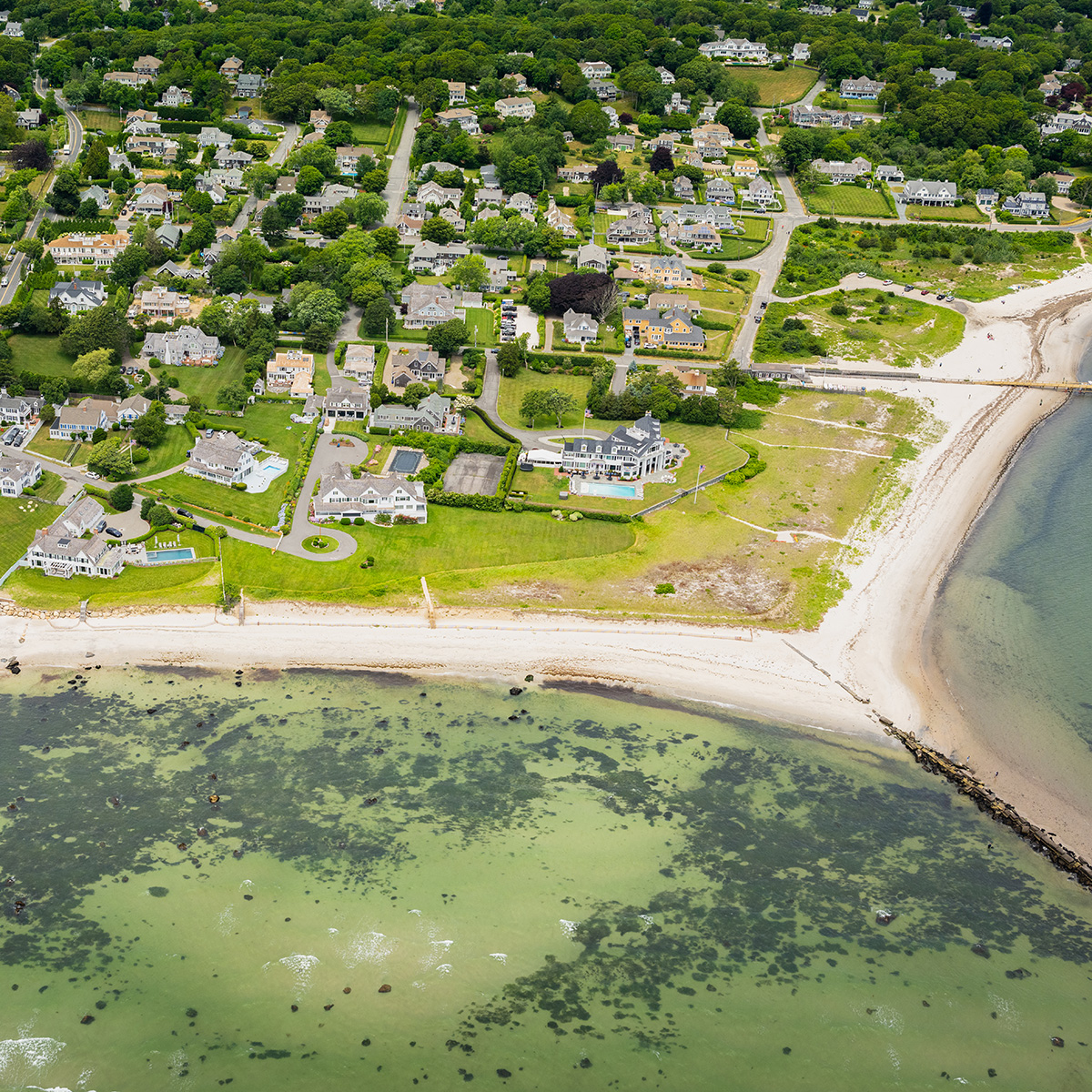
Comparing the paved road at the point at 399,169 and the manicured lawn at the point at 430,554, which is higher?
the manicured lawn at the point at 430,554

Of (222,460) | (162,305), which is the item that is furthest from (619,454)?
(162,305)

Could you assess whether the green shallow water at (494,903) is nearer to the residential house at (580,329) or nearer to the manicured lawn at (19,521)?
the manicured lawn at (19,521)

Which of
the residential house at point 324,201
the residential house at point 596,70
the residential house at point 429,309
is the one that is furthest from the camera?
the residential house at point 596,70

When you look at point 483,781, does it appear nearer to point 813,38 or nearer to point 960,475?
point 960,475

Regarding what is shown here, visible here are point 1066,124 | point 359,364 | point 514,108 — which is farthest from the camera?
point 1066,124

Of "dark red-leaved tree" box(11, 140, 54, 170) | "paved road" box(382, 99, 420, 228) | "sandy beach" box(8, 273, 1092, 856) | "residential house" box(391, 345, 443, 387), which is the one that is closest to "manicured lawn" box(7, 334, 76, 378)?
"residential house" box(391, 345, 443, 387)

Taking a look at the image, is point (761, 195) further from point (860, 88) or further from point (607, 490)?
point (607, 490)

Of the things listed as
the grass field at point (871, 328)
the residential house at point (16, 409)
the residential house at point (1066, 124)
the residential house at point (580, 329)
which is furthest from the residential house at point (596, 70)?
the residential house at point (16, 409)
